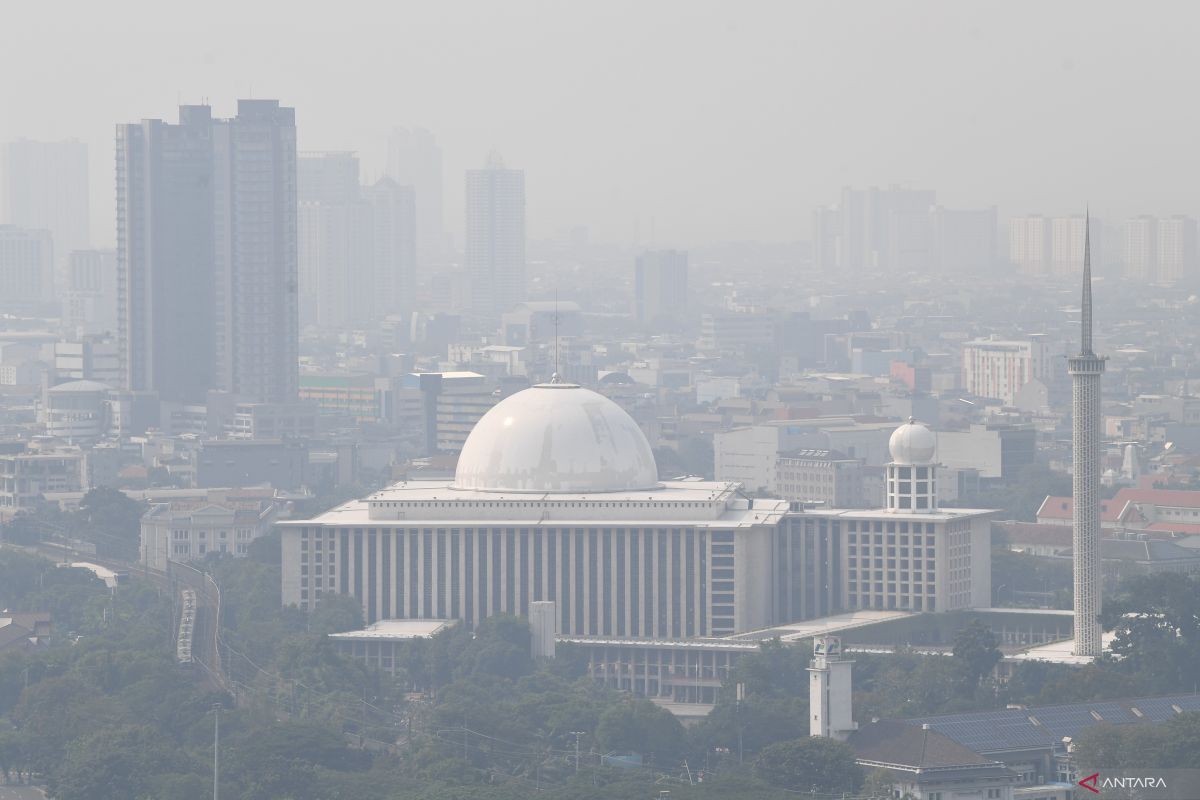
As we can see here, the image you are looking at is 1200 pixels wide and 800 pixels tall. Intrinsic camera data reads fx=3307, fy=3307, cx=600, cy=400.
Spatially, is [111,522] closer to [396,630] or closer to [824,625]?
[396,630]

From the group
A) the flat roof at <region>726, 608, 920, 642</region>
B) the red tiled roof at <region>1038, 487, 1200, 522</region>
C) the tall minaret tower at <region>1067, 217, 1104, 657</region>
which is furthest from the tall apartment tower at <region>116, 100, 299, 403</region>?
the tall minaret tower at <region>1067, 217, 1104, 657</region>

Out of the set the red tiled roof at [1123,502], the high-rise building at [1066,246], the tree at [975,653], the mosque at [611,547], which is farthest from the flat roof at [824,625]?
the high-rise building at [1066,246]

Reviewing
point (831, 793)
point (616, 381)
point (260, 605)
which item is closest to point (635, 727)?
point (831, 793)

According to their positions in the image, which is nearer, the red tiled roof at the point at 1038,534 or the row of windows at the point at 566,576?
the row of windows at the point at 566,576

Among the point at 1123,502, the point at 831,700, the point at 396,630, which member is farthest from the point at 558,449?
the point at 1123,502

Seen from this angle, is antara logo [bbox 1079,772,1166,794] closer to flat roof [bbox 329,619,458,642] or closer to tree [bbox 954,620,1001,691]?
tree [bbox 954,620,1001,691]

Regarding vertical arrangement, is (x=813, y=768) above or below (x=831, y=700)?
below

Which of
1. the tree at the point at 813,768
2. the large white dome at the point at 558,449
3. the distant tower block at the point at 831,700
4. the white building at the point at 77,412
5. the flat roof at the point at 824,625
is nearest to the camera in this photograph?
the tree at the point at 813,768

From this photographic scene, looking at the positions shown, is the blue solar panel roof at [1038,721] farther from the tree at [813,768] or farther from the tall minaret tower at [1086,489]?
the tall minaret tower at [1086,489]
